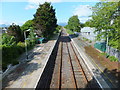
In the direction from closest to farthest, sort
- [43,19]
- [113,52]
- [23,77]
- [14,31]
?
[23,77]
[113,52]
[14,31]
[43,19]

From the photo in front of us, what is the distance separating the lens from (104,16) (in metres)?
14.1

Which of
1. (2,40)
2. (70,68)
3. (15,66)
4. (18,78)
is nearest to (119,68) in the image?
(70,68)

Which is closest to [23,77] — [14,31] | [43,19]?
[14,31]

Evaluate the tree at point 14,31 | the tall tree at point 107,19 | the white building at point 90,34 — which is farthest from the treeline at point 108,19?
the tree at point 14,31

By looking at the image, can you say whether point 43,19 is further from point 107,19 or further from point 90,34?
point 107,19

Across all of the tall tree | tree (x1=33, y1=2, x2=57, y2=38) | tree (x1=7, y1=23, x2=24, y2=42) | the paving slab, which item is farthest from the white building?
the paving slab

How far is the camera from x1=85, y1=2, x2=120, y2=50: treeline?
1225 centimetres

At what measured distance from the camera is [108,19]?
44.9ft

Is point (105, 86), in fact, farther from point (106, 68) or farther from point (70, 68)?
point (70, 68)

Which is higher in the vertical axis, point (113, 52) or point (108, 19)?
point (108, 19)

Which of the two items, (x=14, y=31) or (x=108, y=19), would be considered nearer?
(x=108, y=19)

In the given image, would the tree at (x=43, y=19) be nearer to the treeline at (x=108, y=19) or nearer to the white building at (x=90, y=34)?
the white building at (x=90, y=34)

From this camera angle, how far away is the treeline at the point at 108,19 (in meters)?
12.3

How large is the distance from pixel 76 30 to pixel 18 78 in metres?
52.9
